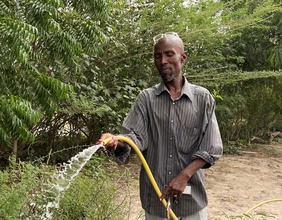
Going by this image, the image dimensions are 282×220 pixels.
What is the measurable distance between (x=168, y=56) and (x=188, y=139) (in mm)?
402

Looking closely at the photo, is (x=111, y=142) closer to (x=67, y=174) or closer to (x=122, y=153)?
(x=122, y=153)

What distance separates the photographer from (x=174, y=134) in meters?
1.91

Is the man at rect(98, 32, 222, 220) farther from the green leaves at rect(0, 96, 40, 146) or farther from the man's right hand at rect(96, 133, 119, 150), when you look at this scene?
the green leaves at rect(0, 96, 40, 146)

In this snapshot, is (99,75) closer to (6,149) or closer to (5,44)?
(6,149)

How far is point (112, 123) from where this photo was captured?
5703 millimetres

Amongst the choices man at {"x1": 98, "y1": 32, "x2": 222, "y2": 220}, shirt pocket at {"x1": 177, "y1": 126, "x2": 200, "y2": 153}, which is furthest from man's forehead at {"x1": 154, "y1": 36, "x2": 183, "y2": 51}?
shirt pocket at {"x1": 177, "y1": 126, "x2": 200, "y2": 153}

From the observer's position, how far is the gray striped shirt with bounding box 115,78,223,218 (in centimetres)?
192

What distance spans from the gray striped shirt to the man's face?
92mm

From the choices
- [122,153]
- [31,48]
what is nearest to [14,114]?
[31,48]

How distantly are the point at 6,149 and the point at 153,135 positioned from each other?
4.04 meters

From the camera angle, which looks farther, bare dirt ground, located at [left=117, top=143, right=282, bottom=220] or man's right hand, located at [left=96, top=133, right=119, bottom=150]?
bare dirt ground, located at [left=117, top=143, right=282, bottom=220]

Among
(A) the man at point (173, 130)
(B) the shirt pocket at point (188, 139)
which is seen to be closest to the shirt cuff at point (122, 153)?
(A) the man at point (173, 130)

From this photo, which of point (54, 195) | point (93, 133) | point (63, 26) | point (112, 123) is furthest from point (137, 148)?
point (93, 133)

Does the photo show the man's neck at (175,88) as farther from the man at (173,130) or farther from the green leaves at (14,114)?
the green leaves at (14,114)
